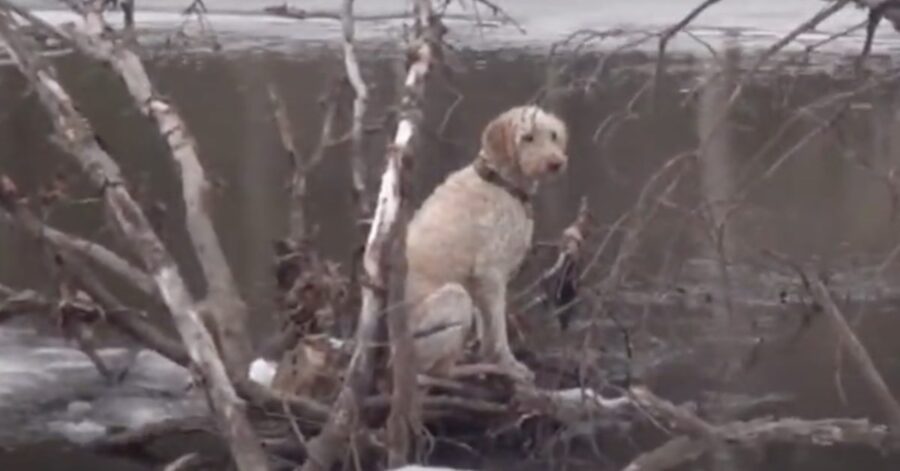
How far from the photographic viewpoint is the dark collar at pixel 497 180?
7.75 m

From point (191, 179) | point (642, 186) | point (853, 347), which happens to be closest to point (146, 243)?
point (191, 179)

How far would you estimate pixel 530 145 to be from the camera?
7641mm

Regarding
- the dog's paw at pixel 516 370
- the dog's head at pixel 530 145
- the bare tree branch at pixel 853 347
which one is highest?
the dog's head at pixel 530 145

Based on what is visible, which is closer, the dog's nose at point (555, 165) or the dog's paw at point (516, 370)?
the dog's paw at point (516, 370)

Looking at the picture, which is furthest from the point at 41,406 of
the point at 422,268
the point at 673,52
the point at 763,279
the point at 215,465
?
the point at 673,52

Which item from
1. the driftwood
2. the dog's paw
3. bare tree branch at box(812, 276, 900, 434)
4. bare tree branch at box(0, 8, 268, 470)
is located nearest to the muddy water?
the dog's paw

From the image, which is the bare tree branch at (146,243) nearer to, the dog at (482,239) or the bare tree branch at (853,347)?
the dog at (482,239)

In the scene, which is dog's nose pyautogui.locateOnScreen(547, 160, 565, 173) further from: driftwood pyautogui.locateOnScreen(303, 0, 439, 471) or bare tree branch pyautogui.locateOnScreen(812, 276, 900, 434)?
bare tree branch pyautogui.locateOnScreen(812, 276, 900, 434)

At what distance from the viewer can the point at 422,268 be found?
24.0ft

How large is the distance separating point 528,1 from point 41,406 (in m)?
16.1

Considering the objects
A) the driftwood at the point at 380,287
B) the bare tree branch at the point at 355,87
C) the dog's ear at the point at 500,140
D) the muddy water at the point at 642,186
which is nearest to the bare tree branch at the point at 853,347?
the muddy water at the point at 642,186

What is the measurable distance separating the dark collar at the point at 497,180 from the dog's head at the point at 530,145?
0.04 metres

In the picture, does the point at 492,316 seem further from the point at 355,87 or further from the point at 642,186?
the point at 642,186

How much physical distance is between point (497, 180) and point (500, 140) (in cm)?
16
